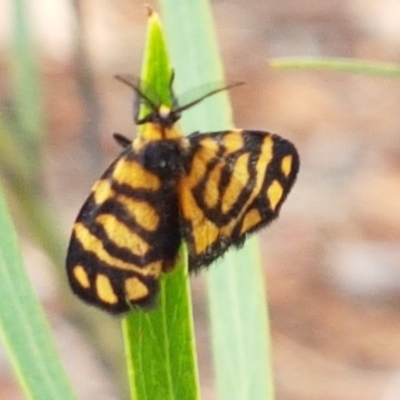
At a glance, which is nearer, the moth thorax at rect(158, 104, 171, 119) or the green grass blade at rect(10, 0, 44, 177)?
the moth thorax at rect(158, 104, 171, 119)

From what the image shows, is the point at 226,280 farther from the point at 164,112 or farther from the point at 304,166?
the point at 304,166

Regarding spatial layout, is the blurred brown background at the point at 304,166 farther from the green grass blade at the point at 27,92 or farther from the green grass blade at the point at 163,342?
the green grass blade at the point at 163,342

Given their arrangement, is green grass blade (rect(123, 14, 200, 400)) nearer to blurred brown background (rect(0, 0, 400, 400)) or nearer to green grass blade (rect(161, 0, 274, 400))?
green grass blade (rect(161, 0, 274, 400))

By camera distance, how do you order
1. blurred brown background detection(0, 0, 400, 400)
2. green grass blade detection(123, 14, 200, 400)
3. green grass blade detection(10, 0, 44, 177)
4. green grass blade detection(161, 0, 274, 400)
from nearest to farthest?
green grass blade detection(123, 14, 200, 400)
green grass blade detection(161, 0, 274, 400)
green grass blade detection(10, 0, 44, 177)
blurred brown background detection(0, 0, 400, 400)

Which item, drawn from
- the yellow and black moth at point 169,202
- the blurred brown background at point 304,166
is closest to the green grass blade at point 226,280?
the yellow and black moth at point 169,202

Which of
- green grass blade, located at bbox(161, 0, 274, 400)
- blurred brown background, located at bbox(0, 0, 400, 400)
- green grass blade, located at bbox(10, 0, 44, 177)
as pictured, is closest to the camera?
green grass blade, located at bbox(161, 0, 274, 400)

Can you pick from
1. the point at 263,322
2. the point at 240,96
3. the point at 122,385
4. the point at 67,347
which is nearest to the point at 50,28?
the point at 240,96

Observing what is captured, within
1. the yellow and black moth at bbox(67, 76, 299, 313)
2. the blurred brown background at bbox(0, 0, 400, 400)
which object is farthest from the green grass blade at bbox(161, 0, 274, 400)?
the blurred brown background at bbox(0, 0, 400, 400)
